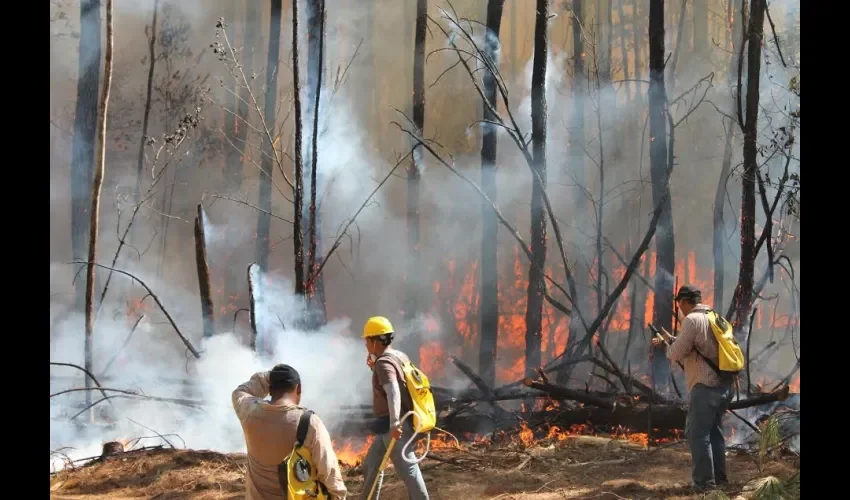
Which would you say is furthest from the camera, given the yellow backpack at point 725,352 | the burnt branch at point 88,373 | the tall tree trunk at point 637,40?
the tall tree trunk at point 637,40

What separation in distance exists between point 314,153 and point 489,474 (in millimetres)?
4529

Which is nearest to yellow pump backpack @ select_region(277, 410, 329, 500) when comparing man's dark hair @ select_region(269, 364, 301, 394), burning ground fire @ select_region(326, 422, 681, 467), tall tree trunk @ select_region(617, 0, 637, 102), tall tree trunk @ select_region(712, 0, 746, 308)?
man's dark hair @ select_region(269, 364, 301, 394)

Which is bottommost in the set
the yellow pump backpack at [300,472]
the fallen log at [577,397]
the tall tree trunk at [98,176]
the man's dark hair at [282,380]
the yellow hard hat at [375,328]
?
the fallen log at [577,397]

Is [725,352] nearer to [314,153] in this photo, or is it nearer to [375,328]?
[375,328]

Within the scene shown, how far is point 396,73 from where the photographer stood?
984 centimetres

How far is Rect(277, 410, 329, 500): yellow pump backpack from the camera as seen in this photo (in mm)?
4168

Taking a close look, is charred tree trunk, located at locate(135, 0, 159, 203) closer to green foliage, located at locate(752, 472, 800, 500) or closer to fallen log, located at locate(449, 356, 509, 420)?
fallen log, located at locate(449, 356, 509, 420)

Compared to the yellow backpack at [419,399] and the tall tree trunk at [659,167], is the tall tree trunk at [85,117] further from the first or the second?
the tall tree trunk at [659,167]

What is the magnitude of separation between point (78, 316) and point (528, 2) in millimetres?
6961

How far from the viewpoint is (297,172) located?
9.67 meters

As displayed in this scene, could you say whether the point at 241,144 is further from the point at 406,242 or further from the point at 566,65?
the point at 566,65

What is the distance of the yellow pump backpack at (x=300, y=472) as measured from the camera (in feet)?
13.7

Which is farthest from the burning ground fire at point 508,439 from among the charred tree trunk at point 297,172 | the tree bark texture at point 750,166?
the charred tree trunk at point 297,172

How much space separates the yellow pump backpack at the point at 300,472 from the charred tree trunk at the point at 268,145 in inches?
216
